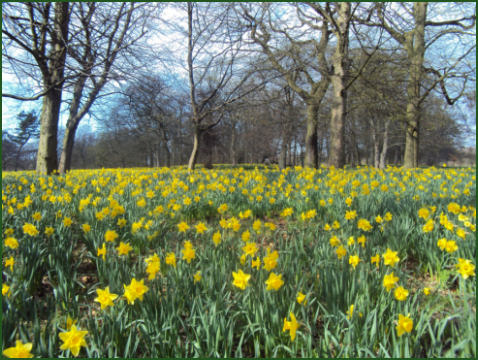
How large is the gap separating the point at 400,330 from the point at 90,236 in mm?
2303

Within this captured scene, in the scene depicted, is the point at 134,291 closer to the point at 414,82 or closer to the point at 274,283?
the point at 274,283

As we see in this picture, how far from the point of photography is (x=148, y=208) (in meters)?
3.02

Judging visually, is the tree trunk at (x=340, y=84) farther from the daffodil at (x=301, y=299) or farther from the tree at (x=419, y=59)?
the daffodil at (x=301, y=299)

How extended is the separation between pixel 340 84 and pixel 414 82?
107 inches

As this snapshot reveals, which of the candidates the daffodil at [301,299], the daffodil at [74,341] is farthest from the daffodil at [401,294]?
the daffodil at [74,341]

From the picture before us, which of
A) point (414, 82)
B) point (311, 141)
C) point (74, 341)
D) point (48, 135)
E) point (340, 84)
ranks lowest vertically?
point (74, 341)

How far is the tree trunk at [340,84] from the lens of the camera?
26.1 feet

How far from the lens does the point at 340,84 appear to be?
8281mm

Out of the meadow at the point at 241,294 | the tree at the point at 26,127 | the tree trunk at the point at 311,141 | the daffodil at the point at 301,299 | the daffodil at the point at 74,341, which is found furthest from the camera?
the tree trunk at the point at 311,141

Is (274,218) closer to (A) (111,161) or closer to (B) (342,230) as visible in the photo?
(B) (342,230)

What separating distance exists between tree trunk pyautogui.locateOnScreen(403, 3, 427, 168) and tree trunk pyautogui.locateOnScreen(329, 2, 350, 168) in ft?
6.81

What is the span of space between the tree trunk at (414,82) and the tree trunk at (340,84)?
81.8 inches

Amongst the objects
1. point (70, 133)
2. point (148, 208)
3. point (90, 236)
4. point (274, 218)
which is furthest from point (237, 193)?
point (70, 133)

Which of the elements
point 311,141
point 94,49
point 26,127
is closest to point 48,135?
point 94,49
